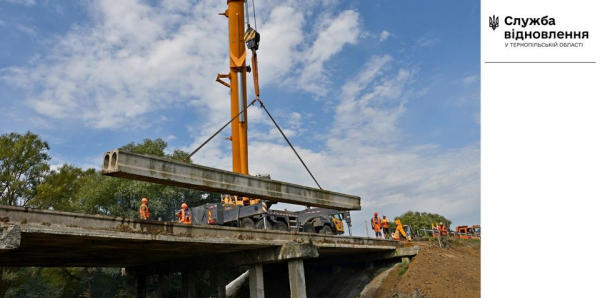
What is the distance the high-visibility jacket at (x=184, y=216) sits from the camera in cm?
2072

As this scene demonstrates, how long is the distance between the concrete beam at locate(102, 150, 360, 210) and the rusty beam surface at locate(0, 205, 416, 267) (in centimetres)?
189

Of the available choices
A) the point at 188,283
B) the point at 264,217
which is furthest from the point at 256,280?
the point at 188,283

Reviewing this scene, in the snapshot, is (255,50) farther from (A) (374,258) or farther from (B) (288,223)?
(A) (374,258)

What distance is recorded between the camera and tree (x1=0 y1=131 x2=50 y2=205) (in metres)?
26.8

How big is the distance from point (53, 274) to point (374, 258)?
1942 cm

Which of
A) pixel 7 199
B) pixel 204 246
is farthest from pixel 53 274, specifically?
pixel 204 246

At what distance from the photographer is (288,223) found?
848 inches

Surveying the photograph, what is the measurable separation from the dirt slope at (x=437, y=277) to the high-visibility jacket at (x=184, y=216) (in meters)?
9.02

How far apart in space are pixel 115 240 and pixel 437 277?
13944mm

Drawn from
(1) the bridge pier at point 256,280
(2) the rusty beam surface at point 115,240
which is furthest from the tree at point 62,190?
(1) the bridge pier at point 256,280

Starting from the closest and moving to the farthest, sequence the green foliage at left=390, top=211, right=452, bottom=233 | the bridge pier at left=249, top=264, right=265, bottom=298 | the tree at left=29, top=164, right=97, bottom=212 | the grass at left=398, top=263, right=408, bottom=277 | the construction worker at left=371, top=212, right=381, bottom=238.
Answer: the bridge pier at left=249, top=264, right=265, bottom=298 < the grass at left=398, top=263, right=408, bottom=277 < the construction worker at left=371, top=212, right=381, bottom=238 < the tree at left=29, top=164, right=97, bottom=212 < the green foliage at left=390, top=211, right=452, bottom=233

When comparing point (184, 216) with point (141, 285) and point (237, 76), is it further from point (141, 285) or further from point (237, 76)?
point (237, 76)
